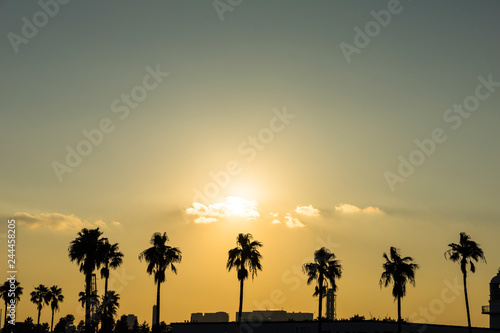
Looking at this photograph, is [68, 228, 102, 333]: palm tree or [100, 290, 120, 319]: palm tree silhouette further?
[100, 290, 120, 319]: palm tree silhouette

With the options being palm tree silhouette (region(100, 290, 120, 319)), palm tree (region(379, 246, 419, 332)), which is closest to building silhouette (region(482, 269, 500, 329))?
palm tree (region(379, 246, 419, 332))

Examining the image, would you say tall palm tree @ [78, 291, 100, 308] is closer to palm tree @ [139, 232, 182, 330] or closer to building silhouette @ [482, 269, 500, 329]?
palm tree @ [139, 232, 182, 330]

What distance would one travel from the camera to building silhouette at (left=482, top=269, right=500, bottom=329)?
9788 cm

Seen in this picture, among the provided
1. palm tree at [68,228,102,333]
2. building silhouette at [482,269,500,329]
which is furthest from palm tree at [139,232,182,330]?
building silhouette at [482,269,500,329]

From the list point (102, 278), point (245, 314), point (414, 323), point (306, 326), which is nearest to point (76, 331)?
point (245, 314)

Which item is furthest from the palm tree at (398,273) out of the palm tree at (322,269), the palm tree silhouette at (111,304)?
the palm tree silhouette at (111,304)

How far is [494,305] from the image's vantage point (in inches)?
3885

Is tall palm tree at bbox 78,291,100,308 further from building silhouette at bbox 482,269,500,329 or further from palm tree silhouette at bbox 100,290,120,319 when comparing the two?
building silhouette at bbox 482,269,500,329

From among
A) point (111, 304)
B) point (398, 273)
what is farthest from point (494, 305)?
point (111, 304)

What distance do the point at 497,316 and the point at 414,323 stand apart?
21.0 m

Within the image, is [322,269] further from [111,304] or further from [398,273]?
[111,304]

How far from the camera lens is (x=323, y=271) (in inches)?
3292

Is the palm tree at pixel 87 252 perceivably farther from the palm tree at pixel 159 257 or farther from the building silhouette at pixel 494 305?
the building silhouette at pixel 494 305

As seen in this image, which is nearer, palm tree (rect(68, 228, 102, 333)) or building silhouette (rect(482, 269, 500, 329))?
palm tree (rect(68, 228, 102, 333))
